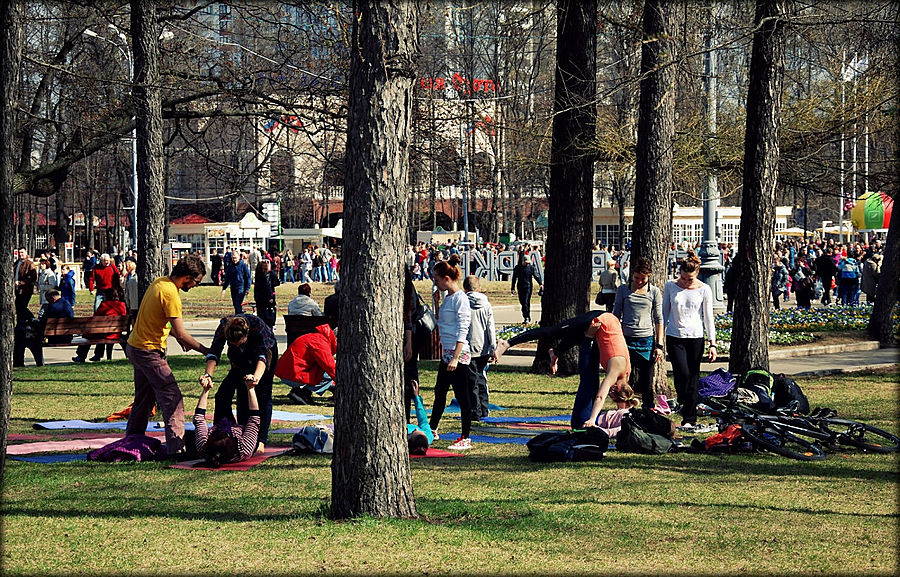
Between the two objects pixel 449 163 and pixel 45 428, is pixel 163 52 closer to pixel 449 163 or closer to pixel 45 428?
pixel 449 163

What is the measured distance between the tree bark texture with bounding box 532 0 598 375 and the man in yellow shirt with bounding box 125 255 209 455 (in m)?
7.20

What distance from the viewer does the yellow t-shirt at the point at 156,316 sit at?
374 inches

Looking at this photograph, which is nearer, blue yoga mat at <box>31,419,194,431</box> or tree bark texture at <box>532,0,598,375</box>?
blue yoga mat at <box>31,419,194,431</box>

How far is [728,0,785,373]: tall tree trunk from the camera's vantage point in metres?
12.8

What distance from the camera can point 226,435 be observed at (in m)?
8.95

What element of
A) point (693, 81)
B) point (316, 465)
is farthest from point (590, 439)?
point (693, 81)

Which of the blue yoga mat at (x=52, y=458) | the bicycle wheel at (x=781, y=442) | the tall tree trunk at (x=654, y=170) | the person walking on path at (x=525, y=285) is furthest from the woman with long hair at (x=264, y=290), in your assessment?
the bicycle wheel at (x=781, y=442)

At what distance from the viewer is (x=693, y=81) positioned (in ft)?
54.3

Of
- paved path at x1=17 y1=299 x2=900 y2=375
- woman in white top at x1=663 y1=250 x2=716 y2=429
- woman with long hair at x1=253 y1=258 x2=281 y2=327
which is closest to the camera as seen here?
woman in white top at x1=663 y1=250 x2=716 y2=429

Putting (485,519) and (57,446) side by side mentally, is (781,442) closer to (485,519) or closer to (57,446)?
(485,519)

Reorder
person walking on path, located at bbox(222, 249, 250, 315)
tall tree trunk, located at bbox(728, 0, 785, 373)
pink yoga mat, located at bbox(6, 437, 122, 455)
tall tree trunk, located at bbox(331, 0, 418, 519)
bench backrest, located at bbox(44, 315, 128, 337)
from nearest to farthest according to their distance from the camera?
tall tree trunk, located at bbox(331, 0, 418, 519) < pink yoga mat, located at bbox(6, 437, 122, 455) < tall tree trunk, located at bbox(728, 0, 785, 373) < bench backrest, located at bbox(44, 315, 128, 337) < person walking on path, located at bbox(222, 249, 250, 315)

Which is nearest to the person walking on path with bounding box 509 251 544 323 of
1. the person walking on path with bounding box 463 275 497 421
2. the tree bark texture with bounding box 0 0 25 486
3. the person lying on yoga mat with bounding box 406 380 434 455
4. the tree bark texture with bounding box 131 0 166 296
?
the tree bark texture with bounding box 131 0 166 296

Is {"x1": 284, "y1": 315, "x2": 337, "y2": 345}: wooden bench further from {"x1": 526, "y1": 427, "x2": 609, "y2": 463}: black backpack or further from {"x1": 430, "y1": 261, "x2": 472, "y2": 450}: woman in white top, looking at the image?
{"x1": 526, "y1": 427, "x2": 609, "y2": 463}: black backpack

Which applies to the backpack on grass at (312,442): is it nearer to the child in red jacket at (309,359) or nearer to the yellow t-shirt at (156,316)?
the yellow t-shirt at (156,316)
